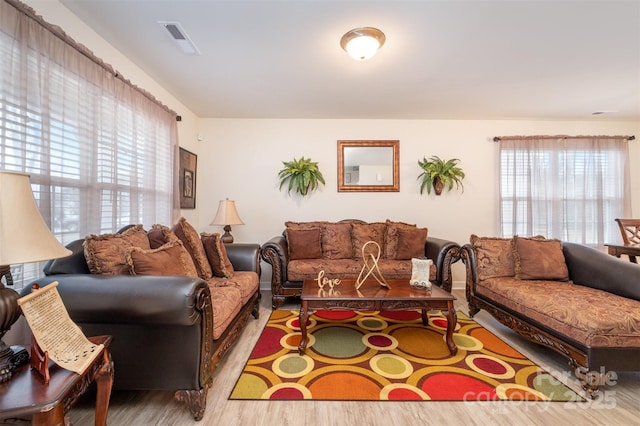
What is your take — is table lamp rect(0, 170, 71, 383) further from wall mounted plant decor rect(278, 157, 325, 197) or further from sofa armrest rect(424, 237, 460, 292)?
sofa armrest rect(424, 237, 460, 292)

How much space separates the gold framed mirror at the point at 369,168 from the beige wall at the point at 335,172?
3.7 inches

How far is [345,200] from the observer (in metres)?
4.02

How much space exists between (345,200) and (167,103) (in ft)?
8.44

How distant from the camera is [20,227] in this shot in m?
0.95

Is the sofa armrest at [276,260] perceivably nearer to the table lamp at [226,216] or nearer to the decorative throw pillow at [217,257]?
the decorative throw pillow at [217,257]

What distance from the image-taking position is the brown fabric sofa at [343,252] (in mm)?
3057

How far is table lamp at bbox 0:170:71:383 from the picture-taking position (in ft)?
3.00

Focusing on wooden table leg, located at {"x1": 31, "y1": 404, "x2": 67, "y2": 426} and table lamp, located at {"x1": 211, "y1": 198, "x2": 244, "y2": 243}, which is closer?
wooden table leg, located at {"x1": 31, "y1": 404, "x2": 67, "y2": 426}

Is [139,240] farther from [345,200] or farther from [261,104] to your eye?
[345,200]

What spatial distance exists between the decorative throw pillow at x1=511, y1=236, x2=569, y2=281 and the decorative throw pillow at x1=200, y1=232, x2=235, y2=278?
9.14ft

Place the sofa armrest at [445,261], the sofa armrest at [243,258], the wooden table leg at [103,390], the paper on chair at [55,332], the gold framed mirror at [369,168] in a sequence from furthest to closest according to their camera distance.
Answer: the gold framed mirror at [369,168] < the sofa armrest at [445,261] < the sofa armrest at [243,258] < the wooden table leg at [103,390] < the paper on chair at [55,332]

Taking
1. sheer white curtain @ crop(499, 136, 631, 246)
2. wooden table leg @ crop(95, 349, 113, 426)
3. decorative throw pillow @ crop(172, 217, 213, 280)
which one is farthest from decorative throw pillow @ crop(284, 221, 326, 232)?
sheer white curtain @ crop(499, 136, 631, 246)

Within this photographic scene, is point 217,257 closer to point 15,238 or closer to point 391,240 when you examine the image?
point 15,238

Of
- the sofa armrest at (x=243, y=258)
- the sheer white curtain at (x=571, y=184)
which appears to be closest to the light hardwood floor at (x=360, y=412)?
the sofa armrest at (x=243, y=258)
